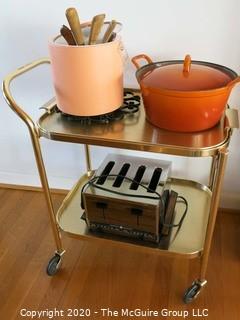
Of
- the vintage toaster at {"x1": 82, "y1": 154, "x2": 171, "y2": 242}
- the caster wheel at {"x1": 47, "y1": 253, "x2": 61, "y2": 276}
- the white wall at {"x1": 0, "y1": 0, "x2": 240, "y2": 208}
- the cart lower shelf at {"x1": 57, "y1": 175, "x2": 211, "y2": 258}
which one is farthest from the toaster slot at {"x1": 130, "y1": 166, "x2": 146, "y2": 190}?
the caster wheel at {"x1": 47, "y1": 253, "x2": 61, "y2": 276}

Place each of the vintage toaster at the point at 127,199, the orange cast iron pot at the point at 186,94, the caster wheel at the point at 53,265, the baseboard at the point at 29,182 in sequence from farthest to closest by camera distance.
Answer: the baseboard at the point at 29,182, the caster wheel at the point at 53,265, the vintage toaster at the point at 127,199, the orange cast iron pot at the point at 186,94

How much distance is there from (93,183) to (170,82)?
420mm

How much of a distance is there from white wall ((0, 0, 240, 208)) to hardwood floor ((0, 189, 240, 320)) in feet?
1.14

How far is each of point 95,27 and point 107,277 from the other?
0.83m

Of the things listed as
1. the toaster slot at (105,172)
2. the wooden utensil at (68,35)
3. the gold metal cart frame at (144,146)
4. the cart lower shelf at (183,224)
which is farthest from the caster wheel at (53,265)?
the wooden utensil at (68,35)

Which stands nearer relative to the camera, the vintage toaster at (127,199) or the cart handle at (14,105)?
the cart handle at (14,105)

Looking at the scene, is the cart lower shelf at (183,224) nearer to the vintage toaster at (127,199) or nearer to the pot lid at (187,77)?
the vintage toaster at (127,199)

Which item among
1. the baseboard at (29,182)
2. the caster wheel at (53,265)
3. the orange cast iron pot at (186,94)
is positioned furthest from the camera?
the baseboard at (29,182)

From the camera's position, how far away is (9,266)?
4.04 feet

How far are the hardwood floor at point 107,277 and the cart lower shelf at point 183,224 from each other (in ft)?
0.59

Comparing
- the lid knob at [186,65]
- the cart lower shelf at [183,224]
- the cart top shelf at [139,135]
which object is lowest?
the cart lower shelf at [183,224]

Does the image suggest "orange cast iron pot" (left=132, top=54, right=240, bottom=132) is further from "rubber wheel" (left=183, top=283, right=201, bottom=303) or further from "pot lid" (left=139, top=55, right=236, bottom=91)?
"rubber wheel" (left=183, top=283, right=201, bottom=303)

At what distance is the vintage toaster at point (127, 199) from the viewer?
999 mm

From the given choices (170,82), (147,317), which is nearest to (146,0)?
(170,82)
